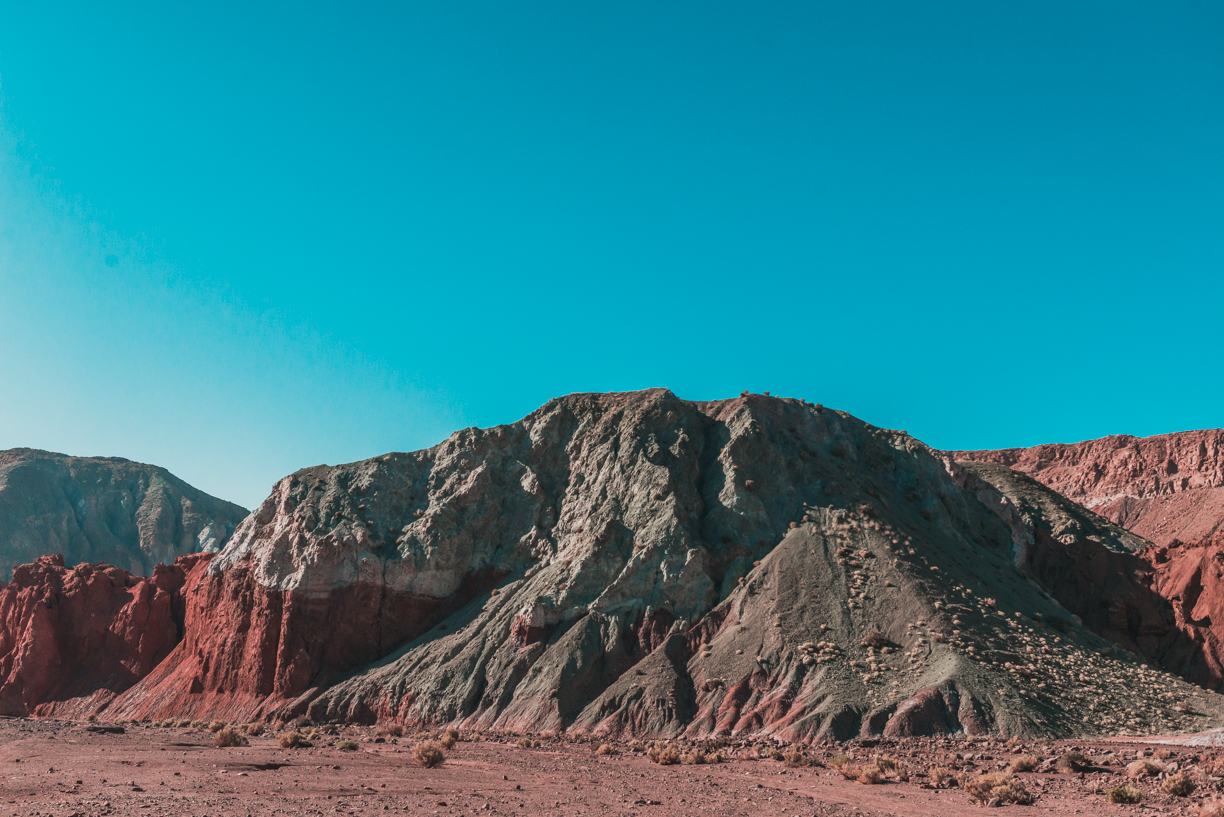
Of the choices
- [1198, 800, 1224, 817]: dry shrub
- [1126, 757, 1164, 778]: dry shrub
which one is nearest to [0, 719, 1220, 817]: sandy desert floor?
[1198, 800, 1224, 817]: dry shrub

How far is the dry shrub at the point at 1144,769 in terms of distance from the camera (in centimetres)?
2373

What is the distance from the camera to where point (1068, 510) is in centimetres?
8081

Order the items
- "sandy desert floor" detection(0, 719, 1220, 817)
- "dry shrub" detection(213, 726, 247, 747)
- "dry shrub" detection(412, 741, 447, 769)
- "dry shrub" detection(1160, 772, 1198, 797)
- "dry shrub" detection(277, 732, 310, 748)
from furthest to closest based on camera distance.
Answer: "dry shrub" detection(213, 726, 247, 747), "dry shrub" detection(277, 732, 310, 748), "dry shrub" detection(412, 741, 447, 769), "dry shrub" detection(1160, 772, 1198, 797), "sandy desert floor" detection(0, 719, 1220, 817)

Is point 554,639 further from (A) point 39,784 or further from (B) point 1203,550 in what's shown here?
(B) point 1203,550

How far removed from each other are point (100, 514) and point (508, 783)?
13089 cm

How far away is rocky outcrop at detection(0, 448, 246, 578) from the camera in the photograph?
394ft

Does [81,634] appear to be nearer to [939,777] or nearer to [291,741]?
[291,741]

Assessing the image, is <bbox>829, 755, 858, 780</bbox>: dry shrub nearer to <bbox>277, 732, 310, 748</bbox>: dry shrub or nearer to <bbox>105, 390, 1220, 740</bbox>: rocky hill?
<bbox>105, 390, 1220, 740</bbox>: rocky hill

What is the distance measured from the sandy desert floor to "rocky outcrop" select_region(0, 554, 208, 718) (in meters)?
32.1

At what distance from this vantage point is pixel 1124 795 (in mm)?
20391

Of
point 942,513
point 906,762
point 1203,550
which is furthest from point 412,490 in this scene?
point 1203,550

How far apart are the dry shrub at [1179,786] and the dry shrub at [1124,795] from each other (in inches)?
37.9

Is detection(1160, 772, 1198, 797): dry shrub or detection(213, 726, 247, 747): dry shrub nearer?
detection(1160, 772, 1198, 797): dry shrub

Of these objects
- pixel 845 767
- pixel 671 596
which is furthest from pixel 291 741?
pixel 671 596
